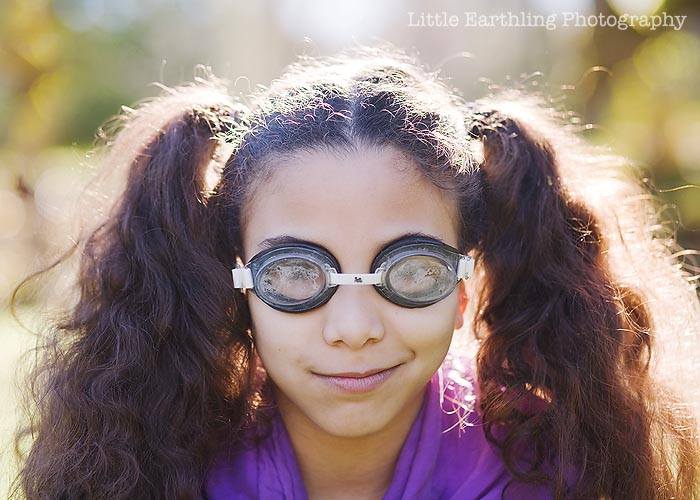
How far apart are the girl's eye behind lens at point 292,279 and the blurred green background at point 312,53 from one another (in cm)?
72

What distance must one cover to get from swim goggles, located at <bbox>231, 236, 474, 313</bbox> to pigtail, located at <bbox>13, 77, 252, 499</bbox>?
0.24m

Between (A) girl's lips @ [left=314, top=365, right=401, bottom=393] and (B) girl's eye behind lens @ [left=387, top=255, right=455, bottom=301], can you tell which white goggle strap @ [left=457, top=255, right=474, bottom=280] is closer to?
(B) girl's eye behind lens @ [left=387, top=255, right=455, bottom=301]

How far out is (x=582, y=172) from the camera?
9.31 ft

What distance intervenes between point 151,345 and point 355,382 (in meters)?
0.63

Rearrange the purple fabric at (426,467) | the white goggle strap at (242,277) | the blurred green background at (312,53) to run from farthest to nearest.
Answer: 1. the blurred green background at (312,53)
2. the purple fabric at (426,467)
3. the white goggle strap at (242,277)

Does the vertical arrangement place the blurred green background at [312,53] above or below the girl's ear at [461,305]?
above

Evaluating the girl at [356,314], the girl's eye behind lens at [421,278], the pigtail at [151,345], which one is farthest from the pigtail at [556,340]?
the pigtail at [151,345]

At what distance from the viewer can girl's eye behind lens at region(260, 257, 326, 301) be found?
2.31 m

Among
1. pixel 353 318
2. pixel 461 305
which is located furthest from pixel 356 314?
pixel 461 305

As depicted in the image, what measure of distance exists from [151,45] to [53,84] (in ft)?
45.6

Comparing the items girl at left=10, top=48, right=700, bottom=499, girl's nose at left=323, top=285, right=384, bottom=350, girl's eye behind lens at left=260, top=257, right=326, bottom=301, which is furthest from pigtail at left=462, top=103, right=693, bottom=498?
girl's eye behind lens at left=260, top=257, right=326, bottom=301

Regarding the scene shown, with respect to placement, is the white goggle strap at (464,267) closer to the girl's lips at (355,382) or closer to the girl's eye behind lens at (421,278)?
the girl's eye behind lens at (421,278)

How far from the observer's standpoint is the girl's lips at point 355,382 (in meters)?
2.38

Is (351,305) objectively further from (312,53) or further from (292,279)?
(312,53)
